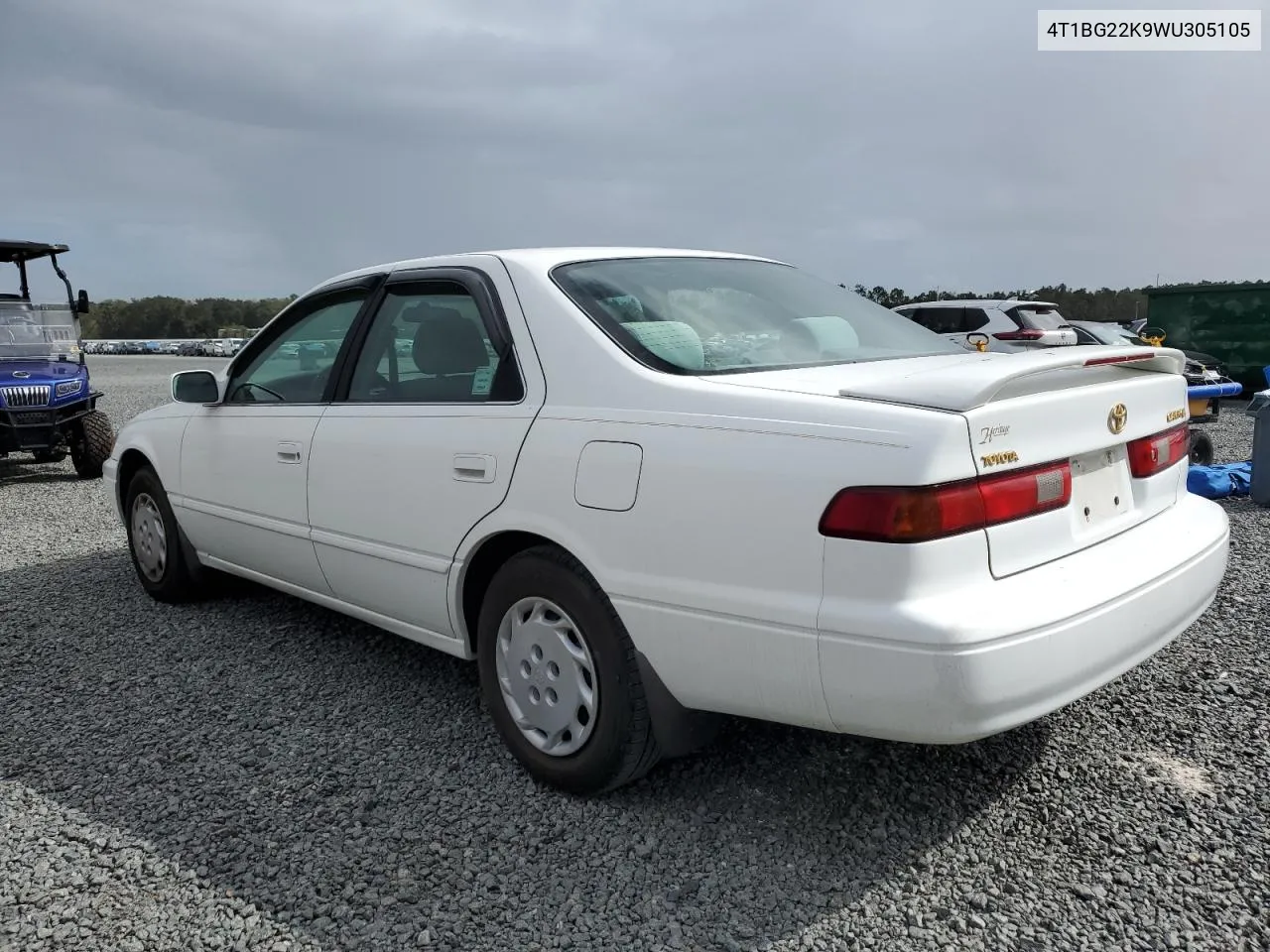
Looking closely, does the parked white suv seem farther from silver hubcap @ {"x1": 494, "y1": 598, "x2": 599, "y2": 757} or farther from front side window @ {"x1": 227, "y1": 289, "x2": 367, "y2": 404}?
silver hubcap @ {"x1": 494, "y1": 598, "x2": 599, "y2": 757}

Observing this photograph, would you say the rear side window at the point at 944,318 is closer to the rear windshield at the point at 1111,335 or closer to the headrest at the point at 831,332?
the rear windshield at the point at 1111,335

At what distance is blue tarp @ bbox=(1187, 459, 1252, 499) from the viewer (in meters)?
6.79

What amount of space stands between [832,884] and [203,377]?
3.23 meters

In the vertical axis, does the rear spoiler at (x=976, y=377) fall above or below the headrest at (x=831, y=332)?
below

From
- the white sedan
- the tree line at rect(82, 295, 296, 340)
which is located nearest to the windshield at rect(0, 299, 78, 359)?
the white sedan

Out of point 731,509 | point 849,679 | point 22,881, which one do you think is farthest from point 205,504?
point 849,679

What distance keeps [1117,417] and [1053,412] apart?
358mm

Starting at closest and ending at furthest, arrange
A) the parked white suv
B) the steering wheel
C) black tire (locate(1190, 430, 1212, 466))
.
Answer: the steering wheel → black tire (locate(1190, 430, 1212, 466)) → the parked white suv

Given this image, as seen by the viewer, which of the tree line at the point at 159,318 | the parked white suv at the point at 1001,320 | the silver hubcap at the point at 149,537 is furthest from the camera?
the tree line at the point at 159,318

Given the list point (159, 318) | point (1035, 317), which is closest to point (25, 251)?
point (1035, 317)

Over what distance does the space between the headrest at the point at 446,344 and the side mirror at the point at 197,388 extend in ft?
4.30

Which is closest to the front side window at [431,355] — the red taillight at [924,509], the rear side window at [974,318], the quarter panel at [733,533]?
the quarter panel at [733,533]

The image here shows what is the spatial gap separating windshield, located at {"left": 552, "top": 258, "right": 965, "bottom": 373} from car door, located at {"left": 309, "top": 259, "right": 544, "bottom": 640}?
284mm

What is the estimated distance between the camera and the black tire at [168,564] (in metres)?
4.64
